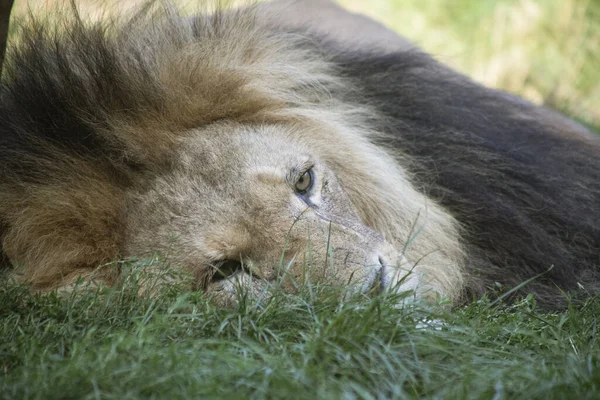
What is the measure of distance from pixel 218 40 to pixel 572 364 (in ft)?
6.40

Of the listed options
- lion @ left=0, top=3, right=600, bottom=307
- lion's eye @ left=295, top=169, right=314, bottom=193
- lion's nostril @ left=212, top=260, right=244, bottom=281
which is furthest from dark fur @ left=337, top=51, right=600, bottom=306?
lion's nostril @ left=212, top=260, right=244, bottom=281

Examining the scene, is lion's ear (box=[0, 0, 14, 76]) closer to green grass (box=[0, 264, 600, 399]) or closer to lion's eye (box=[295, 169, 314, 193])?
green grass (box=[0, 264, 600, 399])

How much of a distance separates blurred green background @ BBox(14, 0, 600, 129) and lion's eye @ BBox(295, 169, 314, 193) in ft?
16.1

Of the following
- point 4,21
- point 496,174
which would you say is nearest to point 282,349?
point 496,174

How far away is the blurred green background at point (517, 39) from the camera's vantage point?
7.90m

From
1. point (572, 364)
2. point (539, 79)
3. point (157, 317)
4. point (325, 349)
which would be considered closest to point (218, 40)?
point (157, 317)

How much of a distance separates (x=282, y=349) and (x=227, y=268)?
0.62m

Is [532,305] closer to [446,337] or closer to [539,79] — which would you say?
[446,337]

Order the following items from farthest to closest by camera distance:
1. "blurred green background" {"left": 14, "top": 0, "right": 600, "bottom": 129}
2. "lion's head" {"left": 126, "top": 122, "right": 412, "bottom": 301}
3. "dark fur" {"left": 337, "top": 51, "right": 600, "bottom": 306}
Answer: "blurred green background" {"left": 14, "top": 0, "right": 600, "bottom": 129}, "dark fur" {"left": 337, "top": 51, "right": 600, "bottom": 306}, "lion's head" {"left": 126, "top": 122, "right": 412, "bottom": 301}

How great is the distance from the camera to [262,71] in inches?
137

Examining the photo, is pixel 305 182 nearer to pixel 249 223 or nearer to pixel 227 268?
pixel 249 223

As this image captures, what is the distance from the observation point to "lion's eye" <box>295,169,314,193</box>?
3086 millimetres

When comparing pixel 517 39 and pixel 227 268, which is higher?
pixel 517 39

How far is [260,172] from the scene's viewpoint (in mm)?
3020
